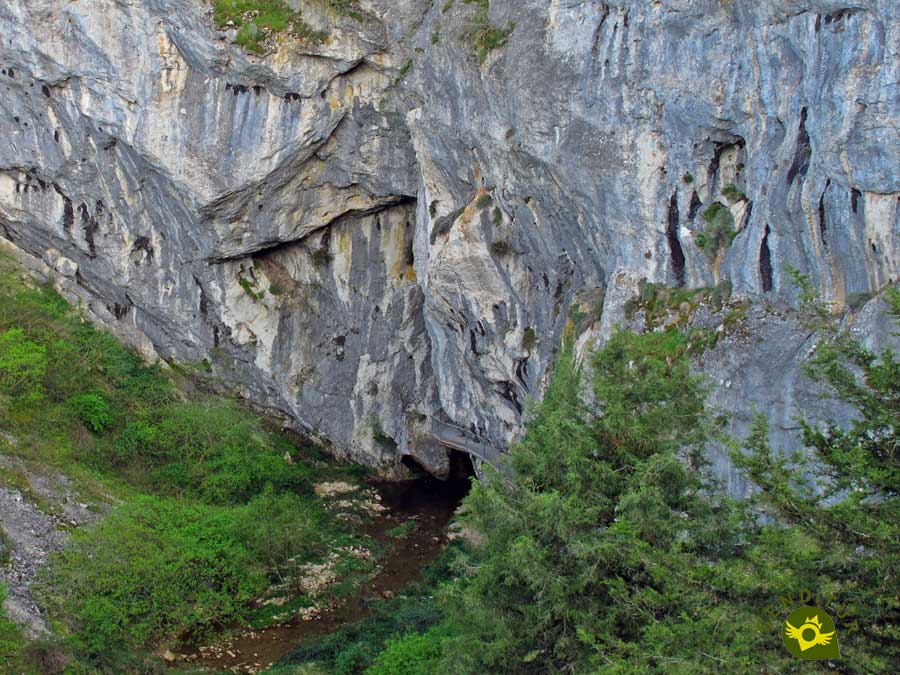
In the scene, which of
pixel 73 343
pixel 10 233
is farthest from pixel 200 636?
pixel 10 233

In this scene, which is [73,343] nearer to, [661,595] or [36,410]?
[36,410]

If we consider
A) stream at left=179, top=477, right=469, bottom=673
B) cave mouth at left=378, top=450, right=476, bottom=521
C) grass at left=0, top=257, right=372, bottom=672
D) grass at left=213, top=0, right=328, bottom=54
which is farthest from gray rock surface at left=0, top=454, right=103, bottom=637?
grass at left=213, top=0, right=328, bottom=54

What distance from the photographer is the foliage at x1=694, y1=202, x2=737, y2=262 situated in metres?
14.5

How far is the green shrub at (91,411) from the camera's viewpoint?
81.8ft

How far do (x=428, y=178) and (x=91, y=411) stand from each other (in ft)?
39.1

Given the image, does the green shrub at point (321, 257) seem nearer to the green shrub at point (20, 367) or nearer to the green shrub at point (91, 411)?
the green shrub at point (91, 411)

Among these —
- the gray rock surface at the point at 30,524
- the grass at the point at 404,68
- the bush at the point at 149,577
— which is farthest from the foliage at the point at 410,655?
the grass at the point at 404,68

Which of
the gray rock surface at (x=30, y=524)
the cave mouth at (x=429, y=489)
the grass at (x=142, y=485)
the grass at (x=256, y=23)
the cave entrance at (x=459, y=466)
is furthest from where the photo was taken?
the cave entrance at (x=459, y=466)

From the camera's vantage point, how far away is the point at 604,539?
989 centimetres

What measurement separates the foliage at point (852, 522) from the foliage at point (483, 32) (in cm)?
1188

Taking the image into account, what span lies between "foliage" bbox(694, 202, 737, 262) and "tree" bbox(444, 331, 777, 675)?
4146mm

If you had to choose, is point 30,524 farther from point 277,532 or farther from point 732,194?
point 732,194

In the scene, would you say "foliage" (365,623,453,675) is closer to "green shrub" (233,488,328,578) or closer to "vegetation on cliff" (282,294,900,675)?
"vegetation on cliff" (282,294,900,675)

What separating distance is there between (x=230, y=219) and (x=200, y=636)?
12784 mm
